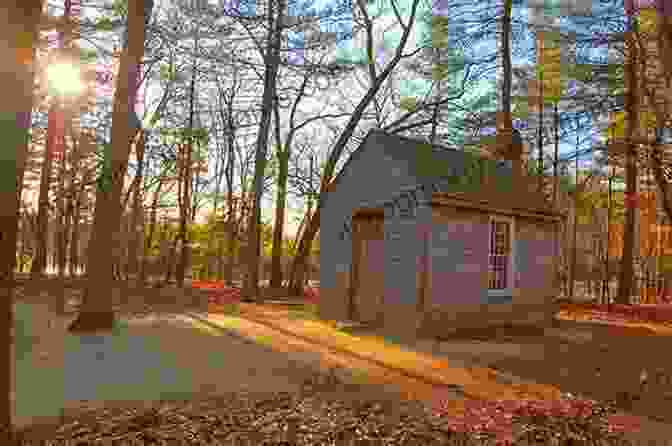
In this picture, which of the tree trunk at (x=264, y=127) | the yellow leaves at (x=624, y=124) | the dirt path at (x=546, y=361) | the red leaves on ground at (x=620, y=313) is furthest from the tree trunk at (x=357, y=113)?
the red leaves on ground at (x=620, y=313)

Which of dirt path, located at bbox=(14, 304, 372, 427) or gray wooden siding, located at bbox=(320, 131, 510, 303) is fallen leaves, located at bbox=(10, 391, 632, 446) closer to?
dirt path, located at bbox=(14, 304, 372, 427)

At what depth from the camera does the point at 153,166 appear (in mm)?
24750

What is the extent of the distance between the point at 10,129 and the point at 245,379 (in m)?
4.18

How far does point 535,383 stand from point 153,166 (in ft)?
76.9

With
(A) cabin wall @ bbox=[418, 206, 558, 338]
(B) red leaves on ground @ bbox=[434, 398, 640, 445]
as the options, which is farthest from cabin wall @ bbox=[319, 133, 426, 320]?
Result: (B) red leaves on ground @ bbox=[434, 398, 640, 445]

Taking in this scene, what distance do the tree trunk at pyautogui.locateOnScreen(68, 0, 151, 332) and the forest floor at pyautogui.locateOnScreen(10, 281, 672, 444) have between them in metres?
0.68

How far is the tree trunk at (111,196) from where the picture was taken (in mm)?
8984

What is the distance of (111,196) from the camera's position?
358 inches

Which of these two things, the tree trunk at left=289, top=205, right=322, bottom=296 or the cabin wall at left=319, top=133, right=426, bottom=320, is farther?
the tree trunk at left=289, top=205, right=322, bottom=296

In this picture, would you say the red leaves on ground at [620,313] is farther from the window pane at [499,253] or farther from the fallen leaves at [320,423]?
the fallen leaves at [320,423]

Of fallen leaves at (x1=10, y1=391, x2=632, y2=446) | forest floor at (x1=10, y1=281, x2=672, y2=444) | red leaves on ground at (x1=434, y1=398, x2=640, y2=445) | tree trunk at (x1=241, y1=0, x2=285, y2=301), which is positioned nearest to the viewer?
fallen leaves at (x1=10, y1=391, x2=632, y2=446)

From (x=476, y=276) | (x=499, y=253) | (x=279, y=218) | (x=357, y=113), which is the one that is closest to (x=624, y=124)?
(x=499, y=253)

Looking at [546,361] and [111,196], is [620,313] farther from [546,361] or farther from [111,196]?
[111,196]

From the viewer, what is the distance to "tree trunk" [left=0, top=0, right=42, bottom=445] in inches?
114
